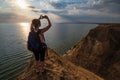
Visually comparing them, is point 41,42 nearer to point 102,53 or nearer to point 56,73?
point 56,73

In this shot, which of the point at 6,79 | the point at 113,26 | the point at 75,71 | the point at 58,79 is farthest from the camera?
the point at 6,79

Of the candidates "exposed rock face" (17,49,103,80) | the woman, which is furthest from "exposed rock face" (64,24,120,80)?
the woman

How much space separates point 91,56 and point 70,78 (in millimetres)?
23834

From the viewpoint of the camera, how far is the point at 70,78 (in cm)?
1386

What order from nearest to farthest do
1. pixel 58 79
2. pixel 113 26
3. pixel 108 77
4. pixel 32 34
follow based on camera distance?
pixel 32 34, pixel 58 79, pixel 108 77, pixel 113 26

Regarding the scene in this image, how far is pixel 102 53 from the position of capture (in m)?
36.0

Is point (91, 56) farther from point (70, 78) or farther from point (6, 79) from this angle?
point (70, 78)

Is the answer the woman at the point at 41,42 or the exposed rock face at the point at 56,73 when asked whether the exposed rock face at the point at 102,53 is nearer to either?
the exposed rock face at the point at 56,73

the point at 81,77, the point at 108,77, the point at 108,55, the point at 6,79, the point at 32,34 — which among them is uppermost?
the point at 32,34

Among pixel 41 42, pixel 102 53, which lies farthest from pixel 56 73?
pixel 102 53

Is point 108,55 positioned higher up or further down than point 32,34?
further down

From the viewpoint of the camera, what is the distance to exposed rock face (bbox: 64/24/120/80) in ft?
104

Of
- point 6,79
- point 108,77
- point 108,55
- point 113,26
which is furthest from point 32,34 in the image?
point 6,79

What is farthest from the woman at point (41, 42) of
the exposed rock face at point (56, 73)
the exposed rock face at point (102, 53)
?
the exposed rock face at point (102, 53)
